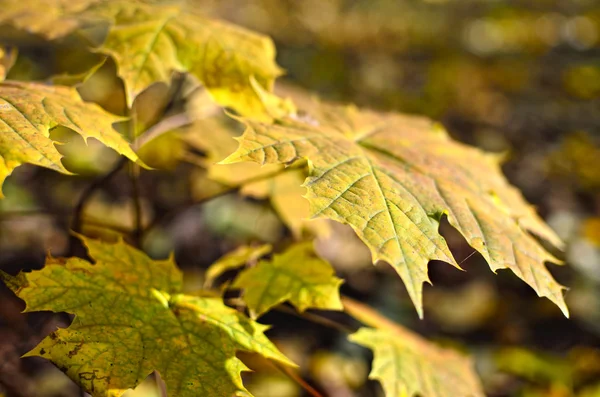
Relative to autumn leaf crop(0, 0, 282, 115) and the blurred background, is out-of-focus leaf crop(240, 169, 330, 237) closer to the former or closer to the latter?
the blurred background

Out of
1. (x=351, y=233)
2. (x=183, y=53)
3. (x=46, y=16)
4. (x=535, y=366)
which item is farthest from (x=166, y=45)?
(x=535, y=366)

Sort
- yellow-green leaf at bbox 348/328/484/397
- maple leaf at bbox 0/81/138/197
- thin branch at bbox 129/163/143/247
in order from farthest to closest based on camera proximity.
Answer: thin branch at bbox 129/163/143/247 < yellow-green leaf at bbox 348/328/484/397 < maple leaf at bbox 0/81/138/197

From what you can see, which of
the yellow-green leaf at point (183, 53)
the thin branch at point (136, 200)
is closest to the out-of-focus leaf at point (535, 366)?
the thin branch at point (136, 200)

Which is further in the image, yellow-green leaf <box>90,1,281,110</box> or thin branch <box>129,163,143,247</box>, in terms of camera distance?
thin branch <box>129,163,143,247</box>

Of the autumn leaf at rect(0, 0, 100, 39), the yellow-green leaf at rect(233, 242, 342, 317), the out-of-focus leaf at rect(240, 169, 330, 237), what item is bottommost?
the out-of-focus leaf at rect(240, 169, 330, 237)

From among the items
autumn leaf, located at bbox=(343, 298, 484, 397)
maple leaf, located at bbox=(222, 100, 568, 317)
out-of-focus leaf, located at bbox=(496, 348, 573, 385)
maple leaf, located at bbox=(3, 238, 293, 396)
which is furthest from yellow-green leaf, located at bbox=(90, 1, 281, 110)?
out-of-focus leaf, located at bbox=(496, 348, 573, 385)

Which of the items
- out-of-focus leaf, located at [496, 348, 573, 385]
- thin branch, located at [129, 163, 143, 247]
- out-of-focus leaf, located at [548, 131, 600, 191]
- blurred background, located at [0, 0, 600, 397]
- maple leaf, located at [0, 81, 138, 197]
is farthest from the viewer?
out-of-focus leaf, located at [548, 131, 600, 191]
